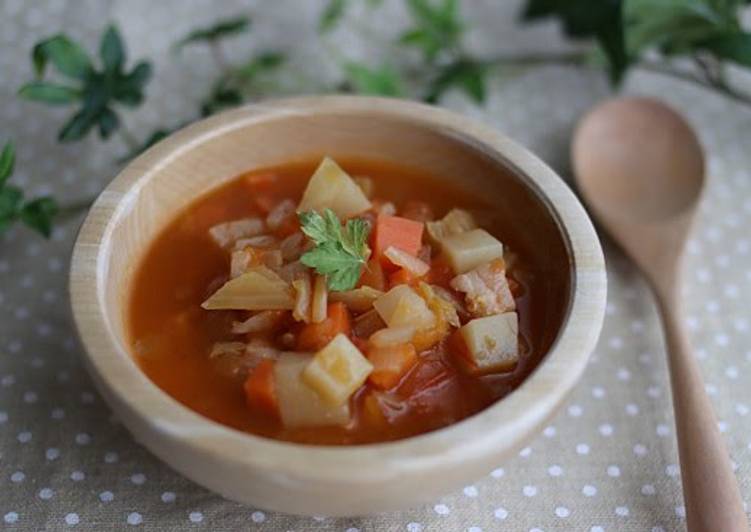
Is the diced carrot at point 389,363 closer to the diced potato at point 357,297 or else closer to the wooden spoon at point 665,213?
the diced potato at point 357,297

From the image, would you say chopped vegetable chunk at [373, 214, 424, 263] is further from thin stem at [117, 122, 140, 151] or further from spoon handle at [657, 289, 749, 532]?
thin stem at [117, 122, 140, 151]

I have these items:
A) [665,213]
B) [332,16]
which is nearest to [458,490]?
[665,213]

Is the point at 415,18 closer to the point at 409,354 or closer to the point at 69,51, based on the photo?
the point at 69,51

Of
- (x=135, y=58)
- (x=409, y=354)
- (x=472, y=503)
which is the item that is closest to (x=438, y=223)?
(x=409, y=354)

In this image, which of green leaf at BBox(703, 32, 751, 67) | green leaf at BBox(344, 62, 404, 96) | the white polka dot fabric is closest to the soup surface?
the white polka dot fabric

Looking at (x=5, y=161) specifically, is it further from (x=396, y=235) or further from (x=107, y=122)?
(x=396, y=235)
